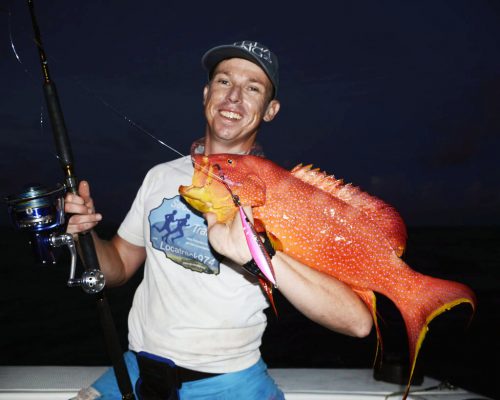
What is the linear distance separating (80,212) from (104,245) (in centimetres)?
56

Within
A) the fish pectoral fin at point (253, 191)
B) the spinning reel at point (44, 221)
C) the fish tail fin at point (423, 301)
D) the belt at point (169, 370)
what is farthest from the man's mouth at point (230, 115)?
the belt at point (169, 370)

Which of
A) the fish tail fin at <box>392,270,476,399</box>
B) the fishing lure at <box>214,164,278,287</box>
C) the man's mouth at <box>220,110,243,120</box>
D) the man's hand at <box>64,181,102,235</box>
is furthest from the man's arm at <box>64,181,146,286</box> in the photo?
the fish tail fin at <box>392,270,476,399</box>

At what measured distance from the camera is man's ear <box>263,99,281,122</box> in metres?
2.58

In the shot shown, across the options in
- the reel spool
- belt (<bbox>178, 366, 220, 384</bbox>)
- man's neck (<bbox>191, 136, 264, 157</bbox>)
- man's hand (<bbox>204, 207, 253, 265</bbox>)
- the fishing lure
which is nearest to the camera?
the fishing lure

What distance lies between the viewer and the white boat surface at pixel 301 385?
2.84 metres

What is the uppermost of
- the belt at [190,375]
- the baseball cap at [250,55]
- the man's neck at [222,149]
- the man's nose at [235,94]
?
the baseball cap at [250,55]

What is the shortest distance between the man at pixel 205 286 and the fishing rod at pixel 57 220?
115 mm

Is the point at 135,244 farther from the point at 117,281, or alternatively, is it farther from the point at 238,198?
the point at 238,198

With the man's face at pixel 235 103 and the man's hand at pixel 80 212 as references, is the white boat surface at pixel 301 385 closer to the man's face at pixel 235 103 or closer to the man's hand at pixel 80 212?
the man's hand at pixel 80 212

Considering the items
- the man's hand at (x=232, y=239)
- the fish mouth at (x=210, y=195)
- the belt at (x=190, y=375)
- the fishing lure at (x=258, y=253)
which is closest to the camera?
the fishing lure at (x=258, y=253)

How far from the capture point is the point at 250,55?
93.3 inches

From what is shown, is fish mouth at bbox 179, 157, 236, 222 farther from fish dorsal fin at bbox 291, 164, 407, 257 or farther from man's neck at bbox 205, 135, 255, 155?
man's neck at bbox 205, 135, 255, 155

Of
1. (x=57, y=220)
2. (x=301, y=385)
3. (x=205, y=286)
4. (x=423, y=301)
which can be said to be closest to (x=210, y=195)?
(x=205, y=286)

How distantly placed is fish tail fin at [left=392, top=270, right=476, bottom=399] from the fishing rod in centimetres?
152
